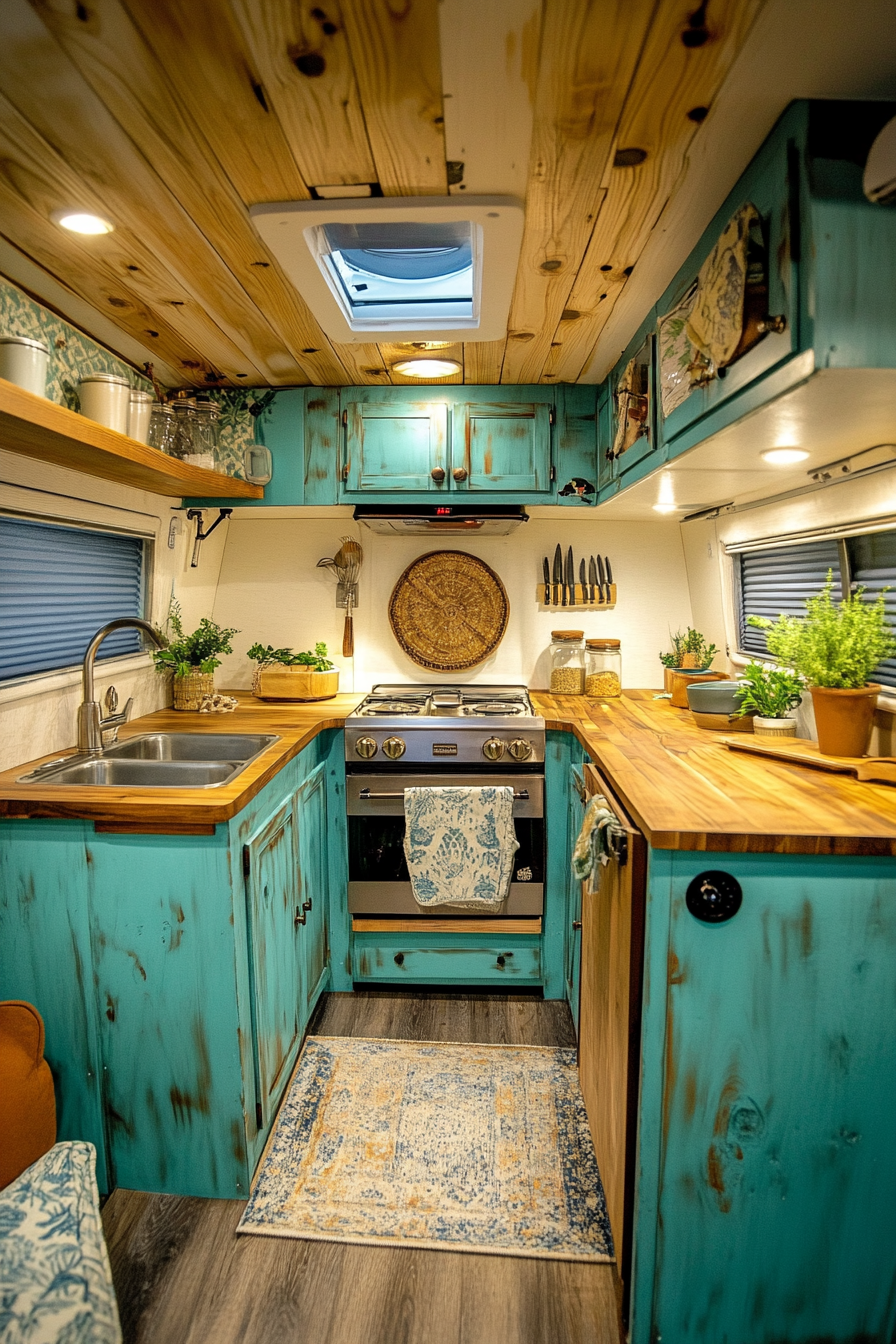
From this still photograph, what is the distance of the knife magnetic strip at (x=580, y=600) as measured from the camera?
3.22 meters

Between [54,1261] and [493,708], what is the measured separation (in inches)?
76.3

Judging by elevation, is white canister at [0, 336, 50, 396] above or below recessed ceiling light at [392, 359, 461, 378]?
below

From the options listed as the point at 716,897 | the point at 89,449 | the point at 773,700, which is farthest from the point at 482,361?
the point at 716,897

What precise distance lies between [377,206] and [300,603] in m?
1.97

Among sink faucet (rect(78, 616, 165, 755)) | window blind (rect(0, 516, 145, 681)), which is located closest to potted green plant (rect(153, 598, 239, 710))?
window blind (rect(0, 516, 145, 681))

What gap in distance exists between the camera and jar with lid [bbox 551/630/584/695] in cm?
314

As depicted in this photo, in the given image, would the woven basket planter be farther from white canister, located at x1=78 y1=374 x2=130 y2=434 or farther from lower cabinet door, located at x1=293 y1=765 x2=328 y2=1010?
white canister, located at x1=78 y1=374 x2=130 y2=434

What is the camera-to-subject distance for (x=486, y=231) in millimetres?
1586

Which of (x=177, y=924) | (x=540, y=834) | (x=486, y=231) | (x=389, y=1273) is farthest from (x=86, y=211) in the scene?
(x=389, y=1273)

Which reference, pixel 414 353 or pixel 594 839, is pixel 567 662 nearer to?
pixel 414 353

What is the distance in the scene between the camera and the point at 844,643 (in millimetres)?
1779

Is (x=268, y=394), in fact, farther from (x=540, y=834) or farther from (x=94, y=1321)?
(x=94, y=1321)

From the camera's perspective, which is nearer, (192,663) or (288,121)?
(288,121)

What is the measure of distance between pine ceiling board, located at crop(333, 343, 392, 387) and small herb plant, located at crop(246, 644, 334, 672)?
1052 mm
